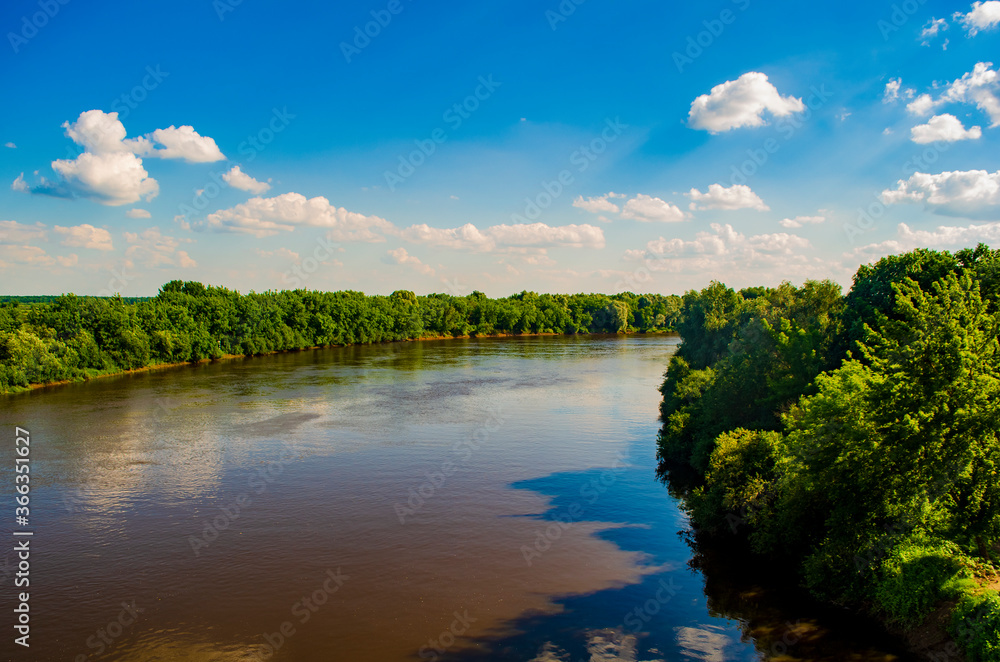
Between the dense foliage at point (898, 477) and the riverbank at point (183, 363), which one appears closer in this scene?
the dense foliage at point (898, 477)

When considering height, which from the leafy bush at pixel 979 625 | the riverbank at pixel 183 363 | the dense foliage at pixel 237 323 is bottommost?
the leafy bush at pixel 979 625

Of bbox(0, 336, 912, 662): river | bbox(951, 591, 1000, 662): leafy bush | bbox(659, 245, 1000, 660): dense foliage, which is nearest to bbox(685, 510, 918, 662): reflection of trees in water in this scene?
bbox(0, 336, 912, 662): river

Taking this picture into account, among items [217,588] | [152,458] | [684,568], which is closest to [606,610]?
[684,568]

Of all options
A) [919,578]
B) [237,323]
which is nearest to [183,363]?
[237,323]

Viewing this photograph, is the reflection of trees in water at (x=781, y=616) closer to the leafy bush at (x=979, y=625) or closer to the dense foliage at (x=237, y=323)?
the leafy bush at (x=979, y=625)

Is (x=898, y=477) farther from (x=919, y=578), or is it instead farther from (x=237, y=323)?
(x=237, y=323)

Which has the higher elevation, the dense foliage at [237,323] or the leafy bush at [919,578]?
the dense foliage at [237,323]

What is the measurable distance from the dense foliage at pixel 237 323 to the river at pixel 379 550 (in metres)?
21.9

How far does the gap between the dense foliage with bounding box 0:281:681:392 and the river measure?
21949mm

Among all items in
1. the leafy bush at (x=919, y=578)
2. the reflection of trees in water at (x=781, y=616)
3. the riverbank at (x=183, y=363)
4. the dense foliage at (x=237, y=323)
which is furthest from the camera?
the dense foliage at (x=237, y=323)

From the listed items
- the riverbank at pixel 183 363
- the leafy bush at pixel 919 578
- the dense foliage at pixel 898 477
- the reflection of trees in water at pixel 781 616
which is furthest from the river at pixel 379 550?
the riverbank at pixel 183 363

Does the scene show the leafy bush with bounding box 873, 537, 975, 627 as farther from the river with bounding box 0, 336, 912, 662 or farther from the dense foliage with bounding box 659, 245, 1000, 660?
the river with bounding box 0, 336, 912, 662

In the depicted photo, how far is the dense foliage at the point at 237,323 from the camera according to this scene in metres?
62.8

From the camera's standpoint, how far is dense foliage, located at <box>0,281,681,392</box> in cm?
6275
